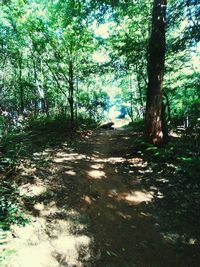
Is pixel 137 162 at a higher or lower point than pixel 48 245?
higher

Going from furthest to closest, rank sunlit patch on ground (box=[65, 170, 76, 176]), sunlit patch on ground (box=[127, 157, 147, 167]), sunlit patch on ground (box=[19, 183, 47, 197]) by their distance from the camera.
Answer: sunlit patch on ground (box=[127, 157, 147, 167]), sunlit patch on ground (box=[65, 170, 76, 176]), sunlit patch on ground (box=[19, 183, 47, 197])

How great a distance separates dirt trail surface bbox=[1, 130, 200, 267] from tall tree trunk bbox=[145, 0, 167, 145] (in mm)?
1218

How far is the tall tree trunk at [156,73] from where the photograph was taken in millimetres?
8609

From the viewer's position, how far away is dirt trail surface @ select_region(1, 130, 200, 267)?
4.28 m

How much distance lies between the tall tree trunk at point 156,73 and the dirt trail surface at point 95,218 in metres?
1.22

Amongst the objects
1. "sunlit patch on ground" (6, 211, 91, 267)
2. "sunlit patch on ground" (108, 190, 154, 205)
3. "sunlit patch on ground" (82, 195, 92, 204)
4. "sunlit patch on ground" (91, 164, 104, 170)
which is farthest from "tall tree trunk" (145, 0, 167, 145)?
"sunlit patch on ground" (6, 211, 91, 267)

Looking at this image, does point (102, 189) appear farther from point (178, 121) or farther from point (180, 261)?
point (178, 121)

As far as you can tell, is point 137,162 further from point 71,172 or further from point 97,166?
point 71,172

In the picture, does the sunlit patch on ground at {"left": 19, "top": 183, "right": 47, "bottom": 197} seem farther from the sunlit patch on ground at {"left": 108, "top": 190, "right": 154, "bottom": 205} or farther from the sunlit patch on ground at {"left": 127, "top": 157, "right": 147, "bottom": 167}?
the sunlit patch on ground at {"left": 127, "top": 157, "right": 147, "bottom": 167}

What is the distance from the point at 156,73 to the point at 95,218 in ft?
17.8

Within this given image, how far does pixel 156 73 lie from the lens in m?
8.79

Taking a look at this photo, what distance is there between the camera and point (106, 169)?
7.76 meters

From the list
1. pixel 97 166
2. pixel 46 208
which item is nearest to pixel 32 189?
pixel 46 208

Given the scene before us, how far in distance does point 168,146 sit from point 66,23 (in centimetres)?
634
